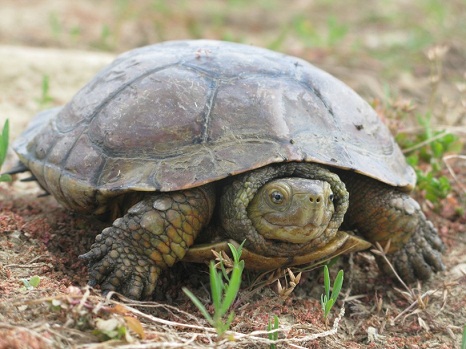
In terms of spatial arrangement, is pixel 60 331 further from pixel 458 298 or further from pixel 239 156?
pixel 458 298

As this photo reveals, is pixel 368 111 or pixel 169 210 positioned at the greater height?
pixel 368 111

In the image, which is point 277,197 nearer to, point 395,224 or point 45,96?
point 395,224

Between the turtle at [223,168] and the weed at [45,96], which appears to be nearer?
the turtle at [223,168]

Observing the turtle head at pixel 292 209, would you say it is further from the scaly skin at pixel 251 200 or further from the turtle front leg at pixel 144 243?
the turtle front leg at pixel 144 243

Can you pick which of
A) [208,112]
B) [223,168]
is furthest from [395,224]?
[208,112]

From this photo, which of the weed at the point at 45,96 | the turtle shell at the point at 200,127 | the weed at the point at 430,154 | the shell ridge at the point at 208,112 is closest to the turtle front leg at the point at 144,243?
the turtle shell at the point at 200,127

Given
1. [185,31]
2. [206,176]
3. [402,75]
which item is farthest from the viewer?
[185,31]

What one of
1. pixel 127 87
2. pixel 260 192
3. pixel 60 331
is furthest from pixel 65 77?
pixel 60 331
